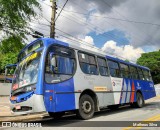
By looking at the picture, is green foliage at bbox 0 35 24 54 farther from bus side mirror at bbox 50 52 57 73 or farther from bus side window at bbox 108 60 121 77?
bus side window at bbox 108 60 121 77

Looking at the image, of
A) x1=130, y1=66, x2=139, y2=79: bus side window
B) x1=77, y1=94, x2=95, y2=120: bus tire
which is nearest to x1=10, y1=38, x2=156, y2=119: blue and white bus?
x1=77, y1=94, x2=95, y2=120: bus tire

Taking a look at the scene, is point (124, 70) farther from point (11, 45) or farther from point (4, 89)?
point (4, 89)

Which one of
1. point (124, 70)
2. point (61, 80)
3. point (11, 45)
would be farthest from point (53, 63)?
point (124, 70)

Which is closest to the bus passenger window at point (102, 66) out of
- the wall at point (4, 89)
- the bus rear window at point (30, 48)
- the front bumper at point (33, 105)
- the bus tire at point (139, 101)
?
the bus rear window at point (30, 48)

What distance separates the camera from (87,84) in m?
10.5

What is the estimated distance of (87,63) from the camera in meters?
11.0

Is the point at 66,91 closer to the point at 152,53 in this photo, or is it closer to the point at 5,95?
the point at 5,95

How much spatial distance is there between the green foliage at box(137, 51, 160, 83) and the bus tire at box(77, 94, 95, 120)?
65.9 metres

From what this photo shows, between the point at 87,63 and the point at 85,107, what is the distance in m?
2.02

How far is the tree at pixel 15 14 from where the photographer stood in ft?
31.6

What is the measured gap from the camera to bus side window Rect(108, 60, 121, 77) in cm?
1302

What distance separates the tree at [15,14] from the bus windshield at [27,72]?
1.68 meters

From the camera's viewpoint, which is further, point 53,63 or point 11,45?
point 11,45

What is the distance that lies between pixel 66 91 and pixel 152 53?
2828 inches
